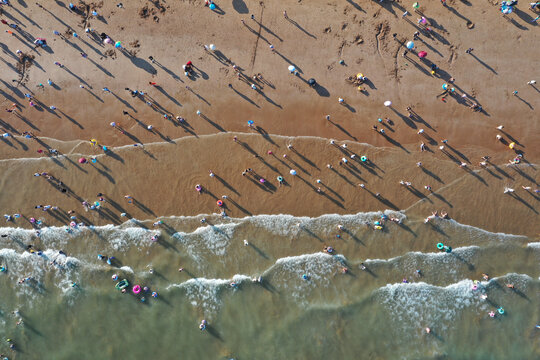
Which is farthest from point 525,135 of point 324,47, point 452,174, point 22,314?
point 22,314

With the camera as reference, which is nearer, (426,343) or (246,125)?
(426,343)

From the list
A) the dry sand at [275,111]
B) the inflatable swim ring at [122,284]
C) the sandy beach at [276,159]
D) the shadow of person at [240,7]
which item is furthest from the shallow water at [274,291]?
the shadow of person at [240,7]

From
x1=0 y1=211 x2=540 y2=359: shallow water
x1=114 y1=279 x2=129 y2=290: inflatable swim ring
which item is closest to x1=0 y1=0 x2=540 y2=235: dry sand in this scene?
x1=0 y1=211 x2=540 y2=359: shallow water

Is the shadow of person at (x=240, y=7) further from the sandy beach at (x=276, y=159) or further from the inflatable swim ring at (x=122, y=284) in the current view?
the inflatable swim ring at (x=122, y=284)

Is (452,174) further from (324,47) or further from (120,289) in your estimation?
(120,289)

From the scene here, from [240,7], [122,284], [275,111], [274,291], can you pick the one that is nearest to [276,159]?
[275,111]

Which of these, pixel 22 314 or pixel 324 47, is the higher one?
pixel 324 47

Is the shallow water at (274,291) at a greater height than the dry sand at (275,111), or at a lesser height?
lesser

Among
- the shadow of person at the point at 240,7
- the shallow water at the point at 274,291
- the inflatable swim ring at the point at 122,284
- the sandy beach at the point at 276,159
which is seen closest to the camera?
the shallow water at the point at 274,291
